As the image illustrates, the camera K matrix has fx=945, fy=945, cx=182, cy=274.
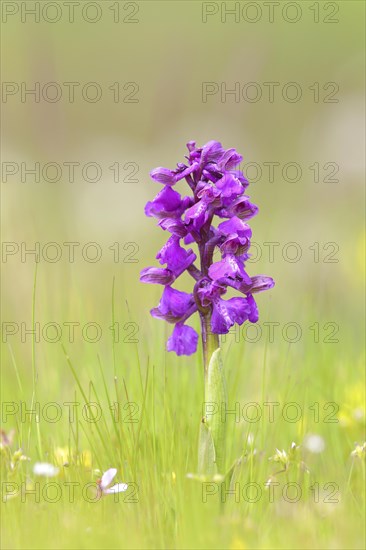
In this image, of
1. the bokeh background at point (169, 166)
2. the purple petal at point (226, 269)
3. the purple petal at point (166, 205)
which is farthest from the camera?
the bokeh background at point (169, 166)

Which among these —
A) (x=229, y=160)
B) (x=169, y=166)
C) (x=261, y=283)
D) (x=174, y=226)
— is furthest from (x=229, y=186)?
(x=169, y=166)

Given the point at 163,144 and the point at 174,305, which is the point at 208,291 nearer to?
the point at 174,305

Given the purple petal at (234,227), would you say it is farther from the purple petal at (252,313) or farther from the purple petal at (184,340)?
the purple petal at (184,340)

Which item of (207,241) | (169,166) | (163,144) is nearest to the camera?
(207,241)

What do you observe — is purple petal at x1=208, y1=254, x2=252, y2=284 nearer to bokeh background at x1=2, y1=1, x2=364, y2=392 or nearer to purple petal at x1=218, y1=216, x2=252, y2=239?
purple petal at x1=218, y1=216, x2=252, y2=239

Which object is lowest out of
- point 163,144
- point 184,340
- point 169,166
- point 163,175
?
point 184,340

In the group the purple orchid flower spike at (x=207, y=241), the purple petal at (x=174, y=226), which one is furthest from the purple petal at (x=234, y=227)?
the purple petal at (x=174, y=226)
